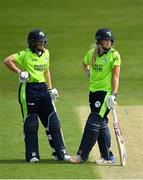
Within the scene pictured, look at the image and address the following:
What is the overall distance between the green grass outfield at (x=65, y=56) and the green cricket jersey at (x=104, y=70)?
1.23 m

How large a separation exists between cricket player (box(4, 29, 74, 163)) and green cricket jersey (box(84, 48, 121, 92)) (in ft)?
2.48

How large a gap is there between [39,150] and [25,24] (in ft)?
46.9

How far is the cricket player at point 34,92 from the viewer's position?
44.3 ft

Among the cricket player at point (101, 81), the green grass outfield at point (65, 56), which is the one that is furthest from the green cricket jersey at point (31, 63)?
the green grass outfield at point (65, 56)

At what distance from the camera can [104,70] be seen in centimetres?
1338

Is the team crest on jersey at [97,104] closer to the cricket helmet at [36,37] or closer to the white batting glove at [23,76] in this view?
the white batting glove at [23,76]

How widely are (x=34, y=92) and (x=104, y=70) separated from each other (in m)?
1.16

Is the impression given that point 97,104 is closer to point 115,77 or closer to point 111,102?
point 111,102

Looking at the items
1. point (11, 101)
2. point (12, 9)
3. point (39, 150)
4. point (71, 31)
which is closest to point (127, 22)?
point (71, 31)

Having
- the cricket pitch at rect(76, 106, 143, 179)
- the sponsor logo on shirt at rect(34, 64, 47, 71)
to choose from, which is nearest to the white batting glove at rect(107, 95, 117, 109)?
the cricket pitch at rect(76, 106, 143, 179)

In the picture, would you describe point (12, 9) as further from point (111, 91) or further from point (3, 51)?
point (111, 91)

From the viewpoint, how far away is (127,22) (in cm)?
2878

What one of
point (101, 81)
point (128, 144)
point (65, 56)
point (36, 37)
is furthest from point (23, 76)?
point (65, 56)

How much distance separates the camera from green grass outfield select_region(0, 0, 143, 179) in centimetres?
1348
